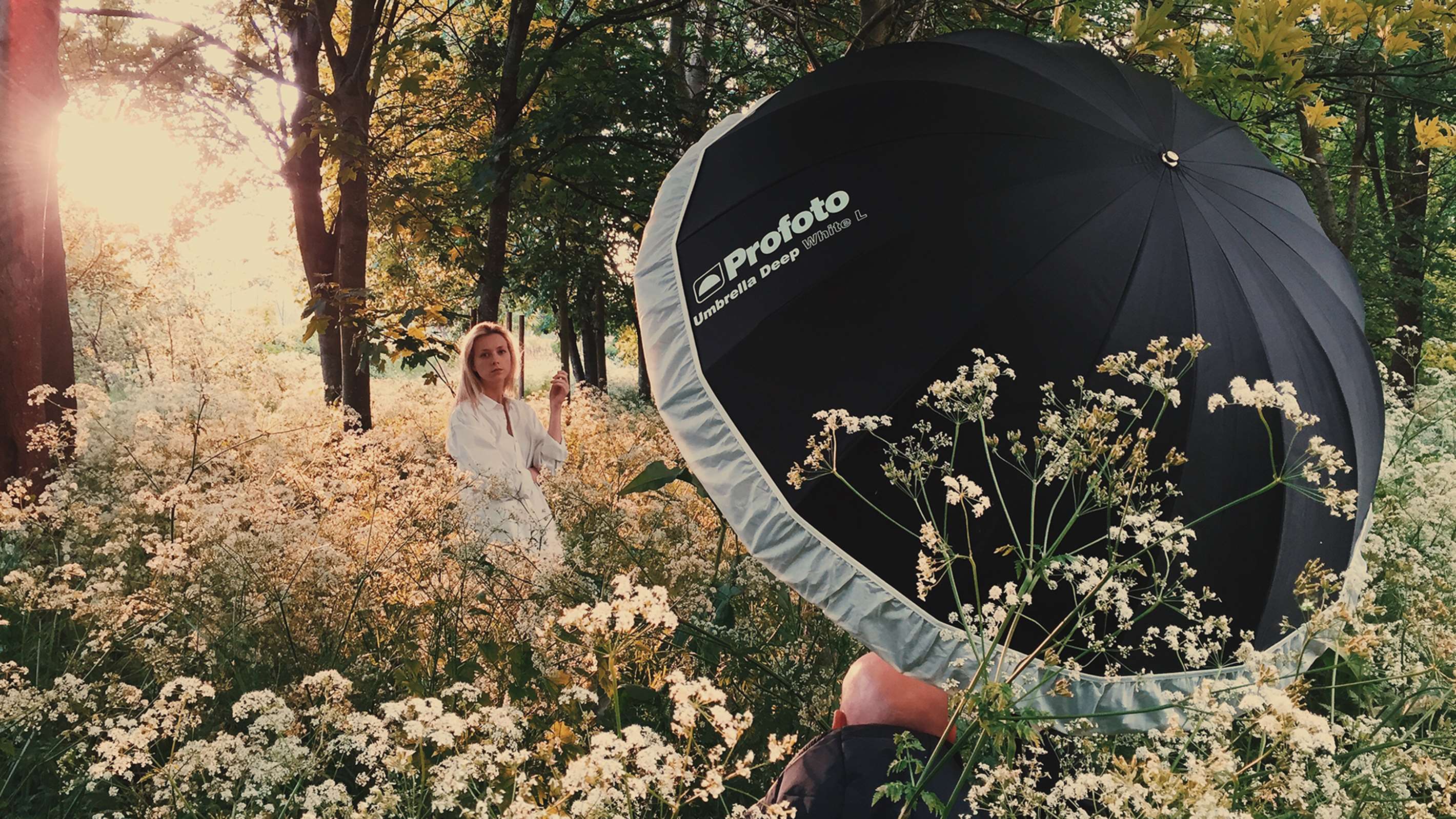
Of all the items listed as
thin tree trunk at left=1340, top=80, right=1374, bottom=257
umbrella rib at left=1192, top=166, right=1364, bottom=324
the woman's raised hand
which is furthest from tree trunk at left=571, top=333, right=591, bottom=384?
umbrella rib at left=1192, top=166, right=1364, bottom=324

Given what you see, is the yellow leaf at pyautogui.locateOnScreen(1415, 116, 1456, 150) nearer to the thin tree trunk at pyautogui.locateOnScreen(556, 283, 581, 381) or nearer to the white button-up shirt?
the white button-up shirt

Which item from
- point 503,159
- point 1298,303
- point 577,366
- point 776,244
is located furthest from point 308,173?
point 577,366

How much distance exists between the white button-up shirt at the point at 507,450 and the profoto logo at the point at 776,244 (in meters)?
1.90

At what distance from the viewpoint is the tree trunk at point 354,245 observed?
5617mm

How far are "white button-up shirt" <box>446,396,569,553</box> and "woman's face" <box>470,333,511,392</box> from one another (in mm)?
134

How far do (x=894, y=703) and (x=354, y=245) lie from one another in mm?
5974

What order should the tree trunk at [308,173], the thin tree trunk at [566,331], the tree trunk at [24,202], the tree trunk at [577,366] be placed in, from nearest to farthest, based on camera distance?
the tree trunk at [24,202], the tree trunk at [308,173], the thin tree trunk at [566,331], the tree trunk at [577,366]

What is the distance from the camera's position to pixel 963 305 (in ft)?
6.64

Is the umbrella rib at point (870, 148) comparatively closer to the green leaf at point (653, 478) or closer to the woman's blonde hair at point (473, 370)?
the green leaf at point (653, 478)

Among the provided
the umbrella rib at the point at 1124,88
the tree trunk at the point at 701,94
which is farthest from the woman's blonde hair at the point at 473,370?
the umbrella rib at the point at 1124,88

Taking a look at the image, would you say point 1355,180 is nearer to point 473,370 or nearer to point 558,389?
point 558,389

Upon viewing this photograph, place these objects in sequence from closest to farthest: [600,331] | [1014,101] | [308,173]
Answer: [1014,101]
[308,173]
[600,331]

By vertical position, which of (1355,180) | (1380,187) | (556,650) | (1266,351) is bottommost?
(556,650)

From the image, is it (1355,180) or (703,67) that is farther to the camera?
(1355,180)
